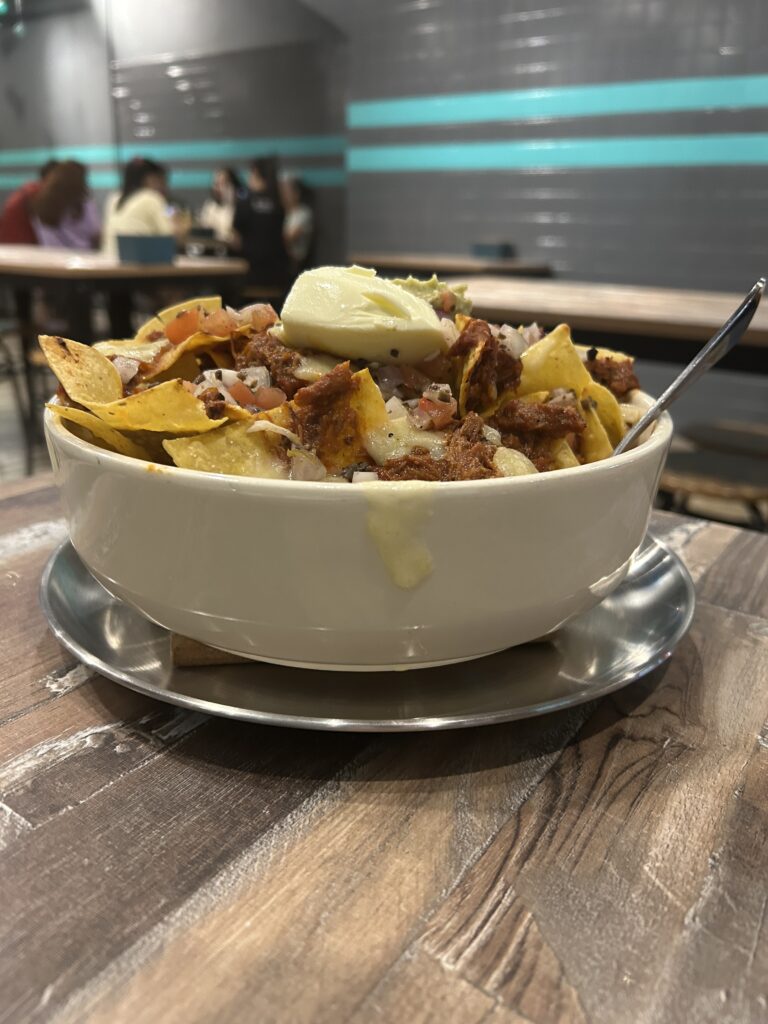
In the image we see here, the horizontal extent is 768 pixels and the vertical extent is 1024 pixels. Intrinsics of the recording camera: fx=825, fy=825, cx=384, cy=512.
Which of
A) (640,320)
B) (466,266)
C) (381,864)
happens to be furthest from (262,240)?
(381,864)

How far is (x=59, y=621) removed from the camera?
0.60m

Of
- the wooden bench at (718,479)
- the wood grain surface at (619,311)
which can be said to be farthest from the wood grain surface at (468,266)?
the wooden bench at (718,479)

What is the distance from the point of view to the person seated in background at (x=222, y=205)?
6516 mm

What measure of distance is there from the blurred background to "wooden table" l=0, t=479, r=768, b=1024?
1526mm

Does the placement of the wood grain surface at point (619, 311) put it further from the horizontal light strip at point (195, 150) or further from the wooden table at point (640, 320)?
the horizontal light strip at point (195, 150)

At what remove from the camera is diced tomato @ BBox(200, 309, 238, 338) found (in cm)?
68

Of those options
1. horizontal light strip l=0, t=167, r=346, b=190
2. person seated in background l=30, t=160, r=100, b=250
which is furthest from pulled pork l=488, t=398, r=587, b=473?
horizontal light strip l=0, t=167, r=346, b=190

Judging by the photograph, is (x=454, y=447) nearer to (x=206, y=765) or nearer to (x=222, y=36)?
(x=206, y=765)

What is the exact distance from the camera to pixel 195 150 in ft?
24.3

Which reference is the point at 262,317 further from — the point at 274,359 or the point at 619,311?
the point at 619,311

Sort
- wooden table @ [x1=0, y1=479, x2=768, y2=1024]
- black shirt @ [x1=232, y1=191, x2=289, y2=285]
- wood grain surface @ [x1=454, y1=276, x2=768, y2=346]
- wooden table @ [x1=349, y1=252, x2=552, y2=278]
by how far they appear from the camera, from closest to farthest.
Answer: wooden table @ [x1=0, y1=479, x2=768, y2=1024] → wood grain surface @ [x1=454, y1=276, x2=768, y2=346] → wooden table @ [x1=349, y1=252, x2=552, y2=278] → black shirt @ [x1=232, y1=191, x2=289, y2=285]

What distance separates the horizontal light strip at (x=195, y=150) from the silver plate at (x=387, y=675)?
21.1 feet

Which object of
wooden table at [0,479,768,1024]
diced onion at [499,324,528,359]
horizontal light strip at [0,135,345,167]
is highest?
diced onion at [499,324,528,359]

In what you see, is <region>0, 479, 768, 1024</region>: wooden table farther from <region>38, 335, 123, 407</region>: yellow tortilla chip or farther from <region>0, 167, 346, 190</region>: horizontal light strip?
<region>0, 167, 346, 190</region>: horizontal light strip
